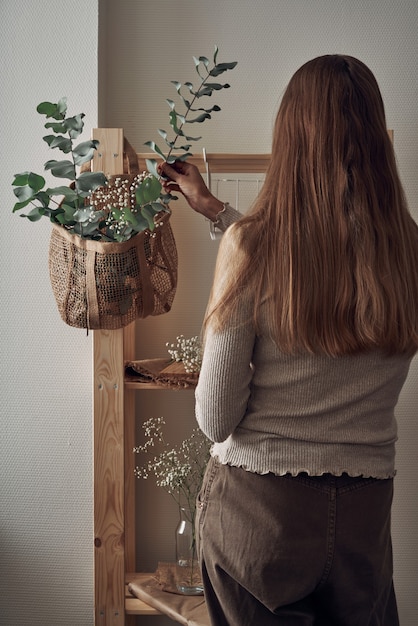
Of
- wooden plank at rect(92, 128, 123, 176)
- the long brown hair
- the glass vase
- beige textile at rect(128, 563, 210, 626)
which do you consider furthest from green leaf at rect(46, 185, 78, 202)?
beige textile at rect(128, 563, 210, 626)

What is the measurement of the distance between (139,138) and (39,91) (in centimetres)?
32

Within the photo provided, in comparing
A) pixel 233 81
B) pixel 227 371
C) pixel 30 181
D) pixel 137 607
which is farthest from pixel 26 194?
pixel 137 607

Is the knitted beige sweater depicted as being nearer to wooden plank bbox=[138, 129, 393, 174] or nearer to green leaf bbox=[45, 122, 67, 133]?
green leaf bbox=[45, 122, 67, 133]

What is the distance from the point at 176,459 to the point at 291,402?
0.91 meters

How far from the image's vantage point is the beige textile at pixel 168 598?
1.80 meters

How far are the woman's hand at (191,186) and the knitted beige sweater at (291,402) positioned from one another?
0.45 metres

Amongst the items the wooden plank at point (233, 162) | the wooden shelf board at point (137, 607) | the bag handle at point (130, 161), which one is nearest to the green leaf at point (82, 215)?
the bag handle at point (130, 161)

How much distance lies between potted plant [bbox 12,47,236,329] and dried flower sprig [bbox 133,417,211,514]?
0.56 meters

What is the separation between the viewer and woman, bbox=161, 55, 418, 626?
3.83ft

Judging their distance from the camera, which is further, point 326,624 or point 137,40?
point 137,40

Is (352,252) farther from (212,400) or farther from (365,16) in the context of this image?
(365,16)

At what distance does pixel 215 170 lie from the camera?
1.99m

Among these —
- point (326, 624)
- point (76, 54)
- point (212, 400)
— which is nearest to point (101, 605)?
point (326, 624)

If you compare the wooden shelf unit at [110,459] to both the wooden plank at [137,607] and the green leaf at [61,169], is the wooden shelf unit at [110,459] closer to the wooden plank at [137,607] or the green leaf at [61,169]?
the wooden plank at [137,607]
